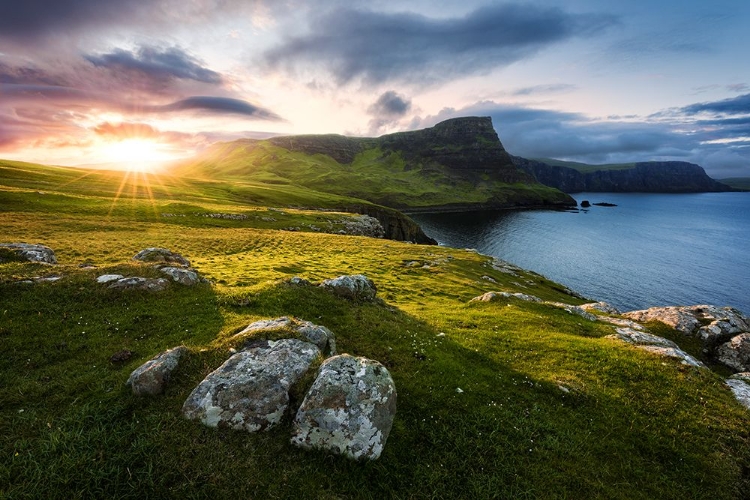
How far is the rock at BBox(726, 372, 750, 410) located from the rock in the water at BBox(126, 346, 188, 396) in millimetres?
25866

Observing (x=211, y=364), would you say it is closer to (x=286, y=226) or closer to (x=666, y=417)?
(x=666, y=417)

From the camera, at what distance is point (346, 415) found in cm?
1034

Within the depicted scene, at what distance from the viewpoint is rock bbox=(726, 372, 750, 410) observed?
16.0 metres

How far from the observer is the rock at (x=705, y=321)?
1003 inches

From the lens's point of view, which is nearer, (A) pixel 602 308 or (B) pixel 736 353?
(B) pixel 736 353

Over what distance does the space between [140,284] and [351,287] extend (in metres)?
13.5

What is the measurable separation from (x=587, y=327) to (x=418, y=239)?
103496 millimetres

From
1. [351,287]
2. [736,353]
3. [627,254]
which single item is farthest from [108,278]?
[627,254]

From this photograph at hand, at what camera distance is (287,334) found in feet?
46.0

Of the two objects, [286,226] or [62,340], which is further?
[286,226]

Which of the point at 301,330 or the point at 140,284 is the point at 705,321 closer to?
the point at 301,330

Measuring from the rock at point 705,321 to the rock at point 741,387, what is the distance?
26.6 feet

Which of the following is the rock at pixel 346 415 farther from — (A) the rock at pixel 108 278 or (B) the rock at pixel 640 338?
(B) the rock at pixel 640 338

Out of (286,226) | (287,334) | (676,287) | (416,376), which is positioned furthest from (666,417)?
(676,287)
